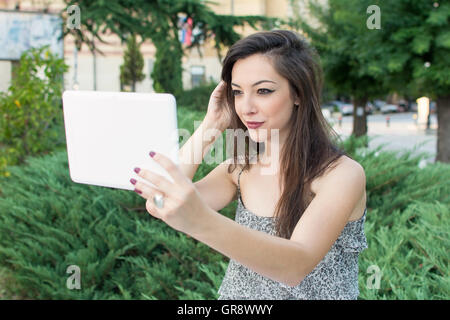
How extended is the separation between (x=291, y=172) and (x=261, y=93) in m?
0.25

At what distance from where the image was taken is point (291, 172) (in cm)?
157

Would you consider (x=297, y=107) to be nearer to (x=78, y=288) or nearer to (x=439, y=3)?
(x=78, y=288)

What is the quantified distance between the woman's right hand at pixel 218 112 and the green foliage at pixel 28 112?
215 inches

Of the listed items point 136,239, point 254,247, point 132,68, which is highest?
→ point 132,68

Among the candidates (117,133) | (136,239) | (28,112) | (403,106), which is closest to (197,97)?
(28,112)

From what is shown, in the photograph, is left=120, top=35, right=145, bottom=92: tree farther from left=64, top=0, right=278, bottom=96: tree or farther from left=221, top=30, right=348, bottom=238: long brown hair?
left=221, top=30, right=348, bottom=238: long brown hair

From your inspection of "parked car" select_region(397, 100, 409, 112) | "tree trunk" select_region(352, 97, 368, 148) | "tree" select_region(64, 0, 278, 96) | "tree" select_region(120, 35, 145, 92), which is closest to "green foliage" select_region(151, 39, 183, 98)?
"tree" select_region(64, 0, 278, 96)

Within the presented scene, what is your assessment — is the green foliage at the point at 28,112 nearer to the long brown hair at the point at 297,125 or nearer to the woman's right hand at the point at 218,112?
the woman's right hand at the point at 218,112

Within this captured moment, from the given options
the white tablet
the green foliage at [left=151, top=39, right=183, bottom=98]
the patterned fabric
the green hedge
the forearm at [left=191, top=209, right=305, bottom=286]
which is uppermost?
the green foliage at [left=151, top=39, right=183, bottom=98]

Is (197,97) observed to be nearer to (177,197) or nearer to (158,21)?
(158,21)

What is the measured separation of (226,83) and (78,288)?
8.22ft

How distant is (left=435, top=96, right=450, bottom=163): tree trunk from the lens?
39.0ft

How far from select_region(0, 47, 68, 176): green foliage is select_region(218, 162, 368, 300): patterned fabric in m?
5.68

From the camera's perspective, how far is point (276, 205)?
162cm
